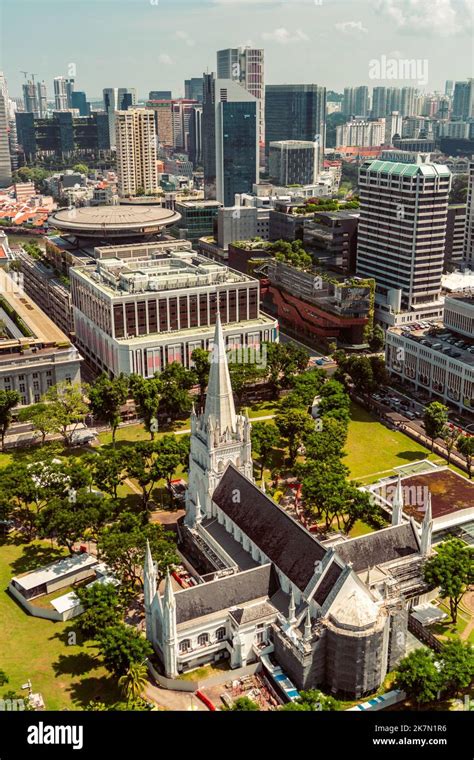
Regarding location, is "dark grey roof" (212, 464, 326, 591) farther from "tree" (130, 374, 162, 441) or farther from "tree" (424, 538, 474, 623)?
"tree" (130, 374, 162, 441)

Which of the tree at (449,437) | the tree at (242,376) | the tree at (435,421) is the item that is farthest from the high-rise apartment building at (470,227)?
the tree at (435,421)

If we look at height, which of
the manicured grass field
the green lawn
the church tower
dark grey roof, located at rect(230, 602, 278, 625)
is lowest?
the green lawn

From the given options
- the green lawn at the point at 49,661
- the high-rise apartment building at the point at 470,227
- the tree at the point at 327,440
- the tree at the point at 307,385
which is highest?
the high-rise apartment building at the point at 470,227

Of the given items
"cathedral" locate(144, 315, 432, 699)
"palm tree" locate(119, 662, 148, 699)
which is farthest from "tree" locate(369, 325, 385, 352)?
"palm tree" locate(119, 662, 148, 699)

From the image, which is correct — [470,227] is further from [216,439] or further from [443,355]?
[216,439]

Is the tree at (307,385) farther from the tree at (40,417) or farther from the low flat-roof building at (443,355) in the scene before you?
the tree at (40,417)
